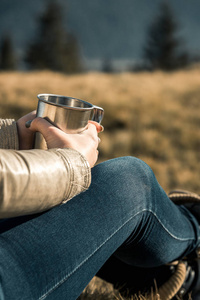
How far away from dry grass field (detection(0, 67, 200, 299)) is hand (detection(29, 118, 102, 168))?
2464 mm

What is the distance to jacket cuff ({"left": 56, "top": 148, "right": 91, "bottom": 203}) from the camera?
26.5 inches

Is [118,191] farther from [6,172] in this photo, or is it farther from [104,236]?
[6,172]

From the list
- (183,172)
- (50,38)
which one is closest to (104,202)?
(183,172)

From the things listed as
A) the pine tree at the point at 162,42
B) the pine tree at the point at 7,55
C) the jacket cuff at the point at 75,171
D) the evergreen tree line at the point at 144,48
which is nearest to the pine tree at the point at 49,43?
the evergreen tree line at the point at 144,48

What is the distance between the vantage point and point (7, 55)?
23.6m

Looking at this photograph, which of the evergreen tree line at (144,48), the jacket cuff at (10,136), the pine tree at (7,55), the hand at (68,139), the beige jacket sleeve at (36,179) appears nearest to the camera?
the beige jacket sleeve at (36,179)

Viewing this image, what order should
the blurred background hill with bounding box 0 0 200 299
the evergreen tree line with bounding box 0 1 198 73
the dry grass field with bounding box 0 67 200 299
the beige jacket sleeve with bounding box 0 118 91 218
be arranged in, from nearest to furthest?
the beige jacket sleeve with bounding box 0 118 91 218
the dry grass field with bounding box 0 67 200 299
the blurred background hill with bounding box 0 0 200 299
the evergreen tree line with bounding box 0 1 198 73

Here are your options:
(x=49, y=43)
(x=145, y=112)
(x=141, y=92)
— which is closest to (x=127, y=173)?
(x=145, y=112)

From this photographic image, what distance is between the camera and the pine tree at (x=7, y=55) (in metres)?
23.6

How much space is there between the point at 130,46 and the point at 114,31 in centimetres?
699

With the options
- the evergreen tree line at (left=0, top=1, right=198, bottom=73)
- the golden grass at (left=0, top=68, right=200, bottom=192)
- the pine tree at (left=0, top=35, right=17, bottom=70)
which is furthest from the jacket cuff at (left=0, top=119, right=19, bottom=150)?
the pine tree at (left=0, top=35, right=17, bottom=70)

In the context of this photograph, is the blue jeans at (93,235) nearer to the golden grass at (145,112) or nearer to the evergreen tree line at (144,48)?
the golden grass at (145,112)

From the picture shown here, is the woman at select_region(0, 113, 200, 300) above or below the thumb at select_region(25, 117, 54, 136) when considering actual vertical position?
below

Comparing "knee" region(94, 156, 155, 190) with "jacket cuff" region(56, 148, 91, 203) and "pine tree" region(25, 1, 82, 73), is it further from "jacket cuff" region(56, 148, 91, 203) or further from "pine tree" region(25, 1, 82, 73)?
"pine tree" region(25, 1, 82, 73)
